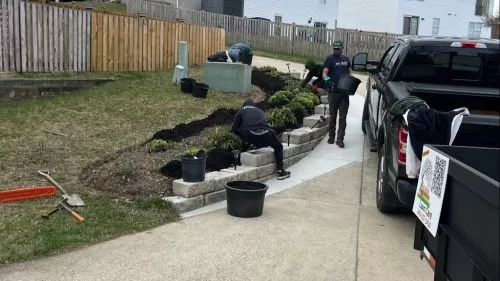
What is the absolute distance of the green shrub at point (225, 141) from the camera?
8055mm

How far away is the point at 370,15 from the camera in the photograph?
Result: 3678 centimetres

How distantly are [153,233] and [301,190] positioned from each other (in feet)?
8.29

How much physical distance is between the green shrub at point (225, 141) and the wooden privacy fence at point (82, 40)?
257 inches

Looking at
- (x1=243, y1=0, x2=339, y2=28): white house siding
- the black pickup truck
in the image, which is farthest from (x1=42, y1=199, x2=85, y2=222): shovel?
(x1=243, y1=0, x2=339, y2=28): white house siding

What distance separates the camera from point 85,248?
5.22 meters

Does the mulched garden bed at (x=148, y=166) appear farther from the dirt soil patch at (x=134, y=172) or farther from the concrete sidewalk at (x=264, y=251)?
the concrete sidewalk at (x=264, y=251)

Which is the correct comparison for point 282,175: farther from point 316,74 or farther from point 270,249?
point 316,74

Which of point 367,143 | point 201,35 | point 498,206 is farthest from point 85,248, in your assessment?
point 201,35

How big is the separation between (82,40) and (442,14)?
1178 inches

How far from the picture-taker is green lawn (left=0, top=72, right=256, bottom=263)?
5.47 meters

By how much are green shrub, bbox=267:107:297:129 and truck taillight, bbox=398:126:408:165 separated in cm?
431

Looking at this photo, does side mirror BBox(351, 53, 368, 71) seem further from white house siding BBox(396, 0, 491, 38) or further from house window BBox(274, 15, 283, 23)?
house window BBox(274, 15, 283, 23)

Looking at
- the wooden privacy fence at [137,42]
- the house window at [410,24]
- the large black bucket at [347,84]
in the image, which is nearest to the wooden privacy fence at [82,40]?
the wooden privacy fence at [137,42]

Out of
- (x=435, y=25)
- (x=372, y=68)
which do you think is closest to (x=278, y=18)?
(x=435, y=25)
